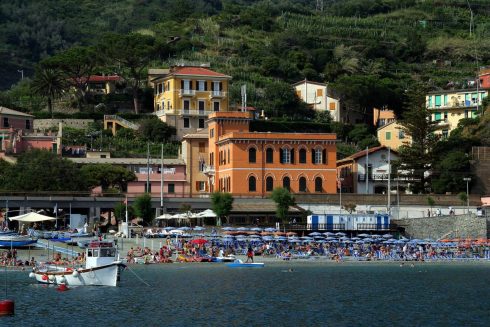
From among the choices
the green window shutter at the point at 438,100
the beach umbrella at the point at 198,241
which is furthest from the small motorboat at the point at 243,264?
the green window shutter at the point at 438,100

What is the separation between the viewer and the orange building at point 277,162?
4491 inches

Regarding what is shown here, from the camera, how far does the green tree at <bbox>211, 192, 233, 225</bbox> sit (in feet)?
347

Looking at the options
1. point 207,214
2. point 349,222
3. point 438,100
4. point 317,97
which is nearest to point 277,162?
point 349,222

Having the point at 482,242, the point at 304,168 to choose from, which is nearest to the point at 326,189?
the point at 304,168

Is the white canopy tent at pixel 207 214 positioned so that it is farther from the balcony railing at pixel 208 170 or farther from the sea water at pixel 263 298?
the balcony railing at pixel 208 170

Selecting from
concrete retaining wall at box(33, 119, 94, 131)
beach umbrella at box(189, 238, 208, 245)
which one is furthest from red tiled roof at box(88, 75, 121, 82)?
beach umbrella at box(189, 238, 208, 245)

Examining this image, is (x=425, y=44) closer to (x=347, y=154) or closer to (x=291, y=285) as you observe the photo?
(x=347, y=154)

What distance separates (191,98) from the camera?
140 meters

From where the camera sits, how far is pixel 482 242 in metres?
104

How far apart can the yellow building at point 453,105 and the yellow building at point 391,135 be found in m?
4.57

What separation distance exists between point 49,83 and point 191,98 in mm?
16608

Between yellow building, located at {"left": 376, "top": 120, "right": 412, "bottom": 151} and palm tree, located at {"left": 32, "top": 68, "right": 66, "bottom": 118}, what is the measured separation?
37886 mm

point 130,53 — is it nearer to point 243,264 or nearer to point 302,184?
point 302,184

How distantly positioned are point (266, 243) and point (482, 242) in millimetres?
18654
